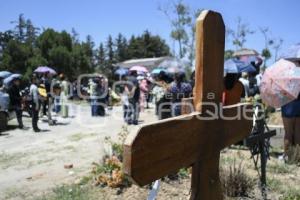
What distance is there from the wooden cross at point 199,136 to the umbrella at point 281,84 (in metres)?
3.88

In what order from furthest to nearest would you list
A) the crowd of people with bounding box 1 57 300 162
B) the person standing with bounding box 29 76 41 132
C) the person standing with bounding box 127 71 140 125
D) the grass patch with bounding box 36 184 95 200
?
the person standing with bounding box 127 71 140 125 < the person standing with bounding box 29 76 41 132 < the crowd of people with bounding box 1 57 300 162 < the grass patch with bounding box 36 184 95 200

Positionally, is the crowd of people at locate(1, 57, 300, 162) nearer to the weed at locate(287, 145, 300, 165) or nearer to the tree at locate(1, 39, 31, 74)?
the weed at locate(287, 145, 300, 165)

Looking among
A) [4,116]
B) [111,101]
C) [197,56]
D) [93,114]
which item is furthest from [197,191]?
[111,101]

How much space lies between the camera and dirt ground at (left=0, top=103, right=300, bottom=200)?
5.45 meters

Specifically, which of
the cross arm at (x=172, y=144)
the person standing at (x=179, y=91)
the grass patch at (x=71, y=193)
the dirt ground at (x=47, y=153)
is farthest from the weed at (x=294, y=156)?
the cross arm at (x=172, y=144)

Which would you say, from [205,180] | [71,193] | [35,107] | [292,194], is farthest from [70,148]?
[205,180]

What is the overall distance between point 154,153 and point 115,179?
379 centimetres

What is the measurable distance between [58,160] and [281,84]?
4.80 metres

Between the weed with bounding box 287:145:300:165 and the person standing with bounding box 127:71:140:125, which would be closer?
the weed with bounding box 287:145:300:165

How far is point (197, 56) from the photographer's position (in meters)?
2.29

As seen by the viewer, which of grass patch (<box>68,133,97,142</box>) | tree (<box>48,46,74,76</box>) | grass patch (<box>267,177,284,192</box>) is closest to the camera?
grass patch (<box>267,177,284,192</box>)

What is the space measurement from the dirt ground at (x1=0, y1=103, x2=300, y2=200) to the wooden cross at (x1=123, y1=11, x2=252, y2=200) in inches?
9.1

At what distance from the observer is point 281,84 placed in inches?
249

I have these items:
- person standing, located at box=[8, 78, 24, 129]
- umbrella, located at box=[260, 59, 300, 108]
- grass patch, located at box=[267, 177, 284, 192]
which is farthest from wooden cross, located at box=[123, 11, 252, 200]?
person standing, located at box=[8, 78, 24, 129]
